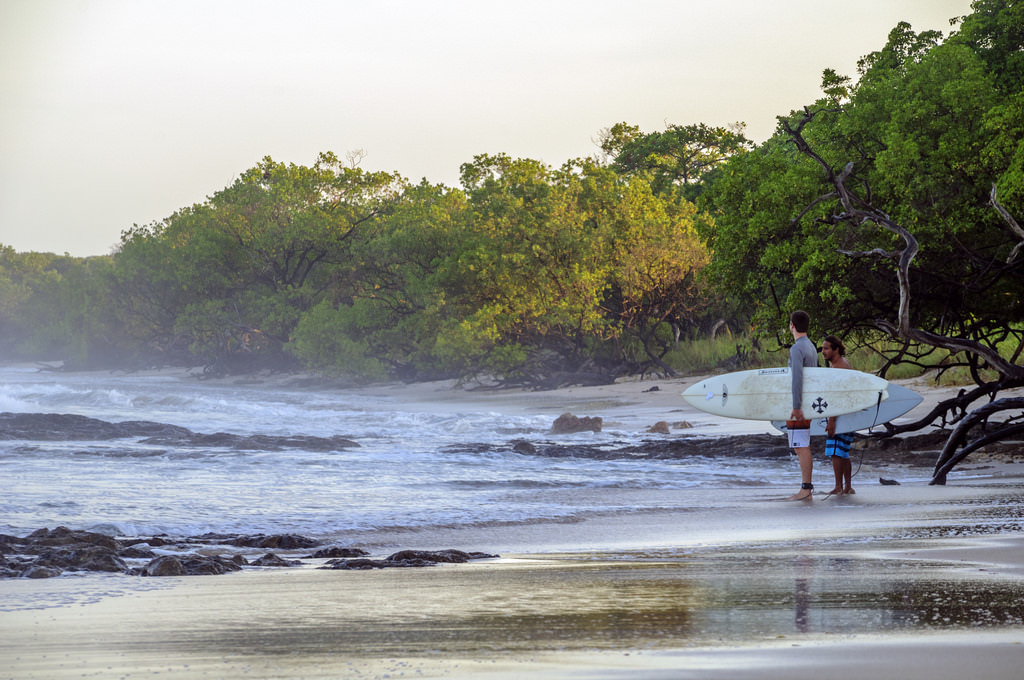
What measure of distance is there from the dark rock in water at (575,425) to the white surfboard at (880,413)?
7.62 meters

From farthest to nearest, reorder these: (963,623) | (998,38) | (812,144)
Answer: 1. (812,144)
2. (998,38)
3. (963,623)

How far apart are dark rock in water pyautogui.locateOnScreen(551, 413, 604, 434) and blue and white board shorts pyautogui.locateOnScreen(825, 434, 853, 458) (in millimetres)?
9494

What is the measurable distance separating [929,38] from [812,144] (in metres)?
2.65

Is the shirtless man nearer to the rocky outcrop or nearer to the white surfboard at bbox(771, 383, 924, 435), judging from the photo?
the white surfboard at bbox(771, 383, 924, 435)

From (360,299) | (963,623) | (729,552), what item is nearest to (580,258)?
(360,299)

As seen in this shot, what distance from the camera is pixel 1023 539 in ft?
20.7

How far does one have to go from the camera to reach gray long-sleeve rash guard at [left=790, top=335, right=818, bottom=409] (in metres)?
9.95

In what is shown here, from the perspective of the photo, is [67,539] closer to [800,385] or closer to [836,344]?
[800,385]

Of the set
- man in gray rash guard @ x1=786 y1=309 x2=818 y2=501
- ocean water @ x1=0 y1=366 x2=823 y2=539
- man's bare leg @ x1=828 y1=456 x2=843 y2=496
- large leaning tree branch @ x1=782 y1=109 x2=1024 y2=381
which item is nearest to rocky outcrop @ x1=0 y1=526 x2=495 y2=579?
ocean water @ x1=0 y1=366 x2=823 y2=539

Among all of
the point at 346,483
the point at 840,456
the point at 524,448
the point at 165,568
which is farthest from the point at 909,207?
the point at 165,568

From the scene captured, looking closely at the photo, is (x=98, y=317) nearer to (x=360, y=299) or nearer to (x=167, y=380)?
(x=167, y=380)

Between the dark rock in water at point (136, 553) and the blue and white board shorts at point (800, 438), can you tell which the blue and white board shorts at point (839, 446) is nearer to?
the blue and white board shorts at point (800, 438)

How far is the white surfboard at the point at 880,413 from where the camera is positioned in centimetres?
1078

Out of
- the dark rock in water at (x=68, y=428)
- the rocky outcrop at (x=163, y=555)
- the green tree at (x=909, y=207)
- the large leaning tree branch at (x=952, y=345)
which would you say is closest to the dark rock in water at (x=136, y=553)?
the rocky outcrop at (x=163, y=555)
